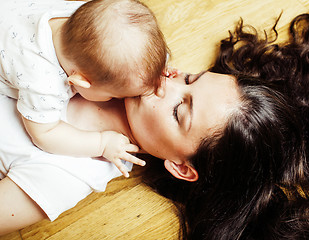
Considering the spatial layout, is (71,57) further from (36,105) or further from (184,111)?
(184,111)

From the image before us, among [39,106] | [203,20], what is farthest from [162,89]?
[203,20]

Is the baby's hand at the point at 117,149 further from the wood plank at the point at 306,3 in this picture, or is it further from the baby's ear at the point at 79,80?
the wood plank at the point at 306,3

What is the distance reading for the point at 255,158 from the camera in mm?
833

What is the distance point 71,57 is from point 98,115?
0.28m

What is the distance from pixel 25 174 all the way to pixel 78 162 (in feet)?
0.47

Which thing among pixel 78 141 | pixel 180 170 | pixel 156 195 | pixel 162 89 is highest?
pixel 162 89

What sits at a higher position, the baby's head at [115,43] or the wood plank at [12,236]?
the baby's head at [115,43]

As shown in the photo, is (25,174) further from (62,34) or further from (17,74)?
(62,34)

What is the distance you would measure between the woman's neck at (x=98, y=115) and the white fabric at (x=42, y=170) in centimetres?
11

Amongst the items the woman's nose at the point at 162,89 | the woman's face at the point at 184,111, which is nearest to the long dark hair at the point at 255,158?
the woman's face at the point at 184,111

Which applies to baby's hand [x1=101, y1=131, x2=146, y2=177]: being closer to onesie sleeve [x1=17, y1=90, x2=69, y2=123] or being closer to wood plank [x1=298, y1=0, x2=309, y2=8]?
onesie sleeve [x1=17, y1=90, x2=69, y2=123]

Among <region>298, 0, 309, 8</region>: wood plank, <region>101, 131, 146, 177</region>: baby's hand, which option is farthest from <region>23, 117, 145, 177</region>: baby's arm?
<region>298, 0, 309, 8</region>: wood plank

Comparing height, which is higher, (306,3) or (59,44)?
(59,44)

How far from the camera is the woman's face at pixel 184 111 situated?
2.65ft
